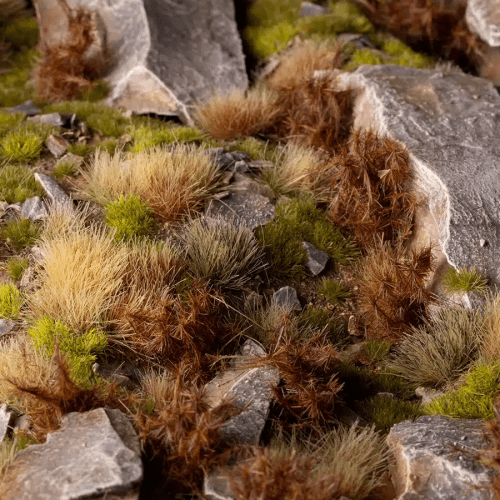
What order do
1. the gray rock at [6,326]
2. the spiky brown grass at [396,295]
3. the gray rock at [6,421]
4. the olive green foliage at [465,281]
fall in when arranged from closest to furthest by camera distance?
the gray rock at [6,421] < the gray rock at [6,326] < the olive green foliage at [465,281] < the spiky brown grass at [396,295]

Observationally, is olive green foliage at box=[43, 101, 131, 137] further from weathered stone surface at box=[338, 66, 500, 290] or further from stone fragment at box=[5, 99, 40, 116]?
weathered stone surface at box=[338, 66, 500, 290]

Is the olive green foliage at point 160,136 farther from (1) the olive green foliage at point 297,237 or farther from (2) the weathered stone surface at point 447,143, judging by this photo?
(2) the weathered stone surface at point 447,143

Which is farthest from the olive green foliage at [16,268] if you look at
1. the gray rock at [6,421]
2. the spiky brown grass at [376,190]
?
the spiky brown grass at [376,190]

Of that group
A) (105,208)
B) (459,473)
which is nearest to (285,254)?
(105,208)

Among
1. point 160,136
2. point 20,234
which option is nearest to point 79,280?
point 20,234

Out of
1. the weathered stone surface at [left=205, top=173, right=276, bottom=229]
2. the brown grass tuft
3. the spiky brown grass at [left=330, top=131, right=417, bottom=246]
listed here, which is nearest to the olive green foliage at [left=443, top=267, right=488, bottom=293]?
the spiky brown grass at [left=330, top=131, right=417, bottom=246]

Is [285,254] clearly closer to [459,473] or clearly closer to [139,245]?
[139,245]
